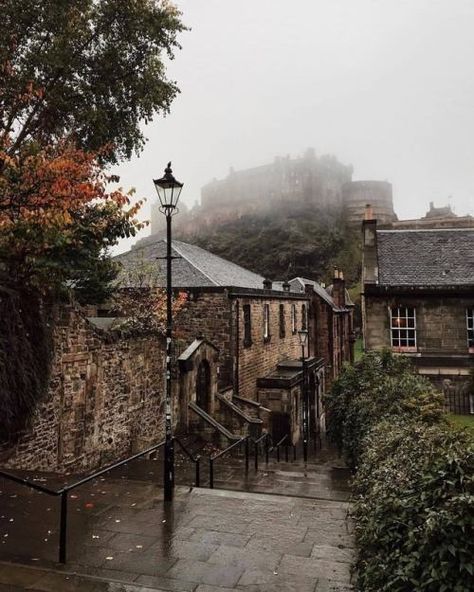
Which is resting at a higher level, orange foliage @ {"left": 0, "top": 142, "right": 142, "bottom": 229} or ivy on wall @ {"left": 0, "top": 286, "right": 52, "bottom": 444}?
orange foliage @ {"left": 0, "top": 142, "right": 142, "bottom": 229}

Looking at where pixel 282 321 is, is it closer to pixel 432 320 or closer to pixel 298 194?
pixel 432 320

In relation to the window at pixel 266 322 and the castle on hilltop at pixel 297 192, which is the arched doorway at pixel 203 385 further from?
the castle on hilltop at pixel 297 192

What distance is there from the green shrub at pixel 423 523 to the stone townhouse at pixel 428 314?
1823 cm

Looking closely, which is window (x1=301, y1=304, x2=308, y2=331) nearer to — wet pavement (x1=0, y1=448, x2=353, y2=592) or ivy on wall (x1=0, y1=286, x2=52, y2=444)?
ivy on wall (x1=0, y1=286, x2=52, y2=444)

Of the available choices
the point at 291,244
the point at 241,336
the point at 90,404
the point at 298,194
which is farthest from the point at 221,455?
the point at 298,194

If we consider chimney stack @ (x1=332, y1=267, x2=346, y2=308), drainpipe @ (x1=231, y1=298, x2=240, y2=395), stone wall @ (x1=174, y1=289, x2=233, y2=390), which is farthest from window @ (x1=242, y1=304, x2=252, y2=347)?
chimney stack @ (x1=332, y1=267, x2=346, y2=308)

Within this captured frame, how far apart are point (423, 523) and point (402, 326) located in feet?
65.8

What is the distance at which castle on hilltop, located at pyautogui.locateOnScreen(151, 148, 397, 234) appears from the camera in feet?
347

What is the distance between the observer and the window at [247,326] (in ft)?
67.4

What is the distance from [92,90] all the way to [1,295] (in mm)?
8979

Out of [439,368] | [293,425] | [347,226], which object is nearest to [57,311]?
[293,425]

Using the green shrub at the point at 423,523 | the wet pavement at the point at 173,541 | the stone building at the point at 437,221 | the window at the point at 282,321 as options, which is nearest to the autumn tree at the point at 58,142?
the wet pavement at the point at 173,541

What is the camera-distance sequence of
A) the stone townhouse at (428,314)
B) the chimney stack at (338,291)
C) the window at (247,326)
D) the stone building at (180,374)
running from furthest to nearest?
the chimney stack at (338,291), the stone townhouse at (428,314), the window at (247,326), the stone building at (180,374)

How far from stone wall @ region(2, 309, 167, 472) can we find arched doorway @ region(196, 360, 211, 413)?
263 cm
